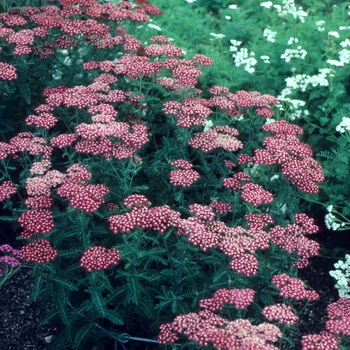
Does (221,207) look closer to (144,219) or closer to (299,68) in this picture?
(144,219)

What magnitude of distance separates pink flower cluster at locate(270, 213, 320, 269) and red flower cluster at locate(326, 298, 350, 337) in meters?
0.43

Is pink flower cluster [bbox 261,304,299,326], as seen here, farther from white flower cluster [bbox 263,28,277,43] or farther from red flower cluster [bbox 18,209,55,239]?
white flower cluster [bbox 263,28,277,43]

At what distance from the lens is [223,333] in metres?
3.39

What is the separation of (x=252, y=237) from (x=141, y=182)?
1.54m

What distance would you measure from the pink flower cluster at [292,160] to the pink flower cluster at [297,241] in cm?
33

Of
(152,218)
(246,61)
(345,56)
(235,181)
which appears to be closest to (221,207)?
(235,181)

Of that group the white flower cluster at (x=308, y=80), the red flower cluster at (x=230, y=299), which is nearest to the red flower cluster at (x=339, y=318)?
the red flower cluster at (x=230, y=299)

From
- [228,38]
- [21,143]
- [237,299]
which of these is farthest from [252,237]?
[228,38]

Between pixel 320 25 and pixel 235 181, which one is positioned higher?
pixel 320 25

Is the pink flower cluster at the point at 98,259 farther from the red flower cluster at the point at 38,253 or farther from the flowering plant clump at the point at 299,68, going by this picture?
the flowering plant clump at the point at 299,68

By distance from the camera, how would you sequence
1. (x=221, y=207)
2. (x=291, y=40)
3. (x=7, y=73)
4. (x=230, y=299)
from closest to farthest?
(x=230, y=299) → (x=221, y=207) → (x=7, y=73) → (x=291, y=40)

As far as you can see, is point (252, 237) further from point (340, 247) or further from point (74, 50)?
point (74, 50)

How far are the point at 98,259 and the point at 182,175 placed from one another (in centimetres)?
106

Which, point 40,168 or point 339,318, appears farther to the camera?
point 40,168
